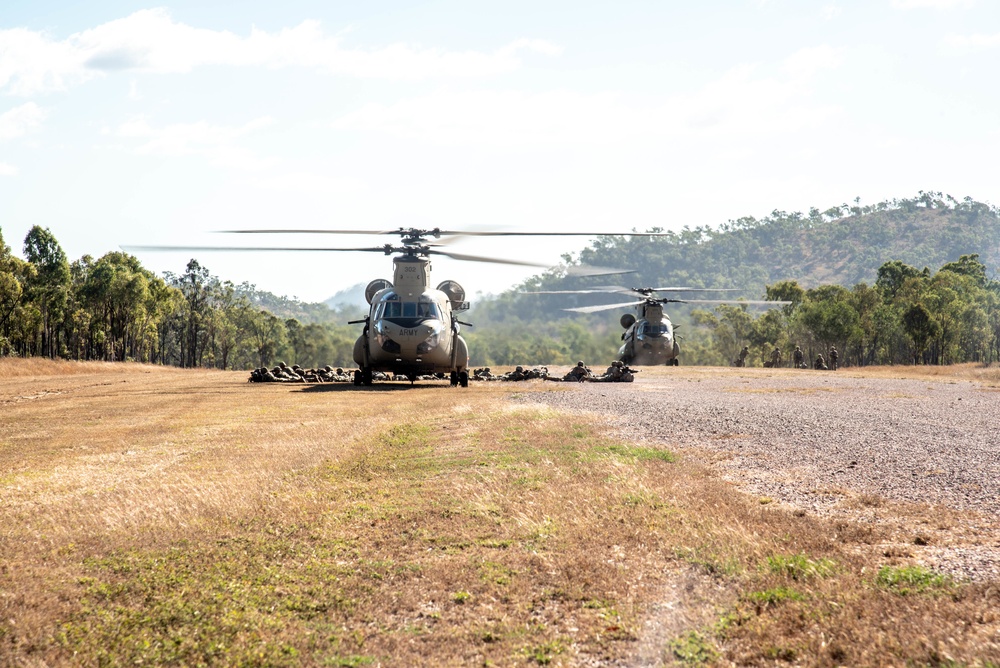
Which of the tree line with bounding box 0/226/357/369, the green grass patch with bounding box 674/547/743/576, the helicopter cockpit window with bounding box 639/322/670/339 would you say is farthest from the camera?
the tree line with bounding box 0/226/357/369

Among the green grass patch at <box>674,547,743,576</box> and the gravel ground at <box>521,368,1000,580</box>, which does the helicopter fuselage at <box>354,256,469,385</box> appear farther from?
the green grass patch at <box>674,547,743,576</box>

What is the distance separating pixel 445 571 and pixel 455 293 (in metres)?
30.9

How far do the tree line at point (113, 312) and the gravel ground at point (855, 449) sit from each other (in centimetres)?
5127

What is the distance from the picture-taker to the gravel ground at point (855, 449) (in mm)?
8137

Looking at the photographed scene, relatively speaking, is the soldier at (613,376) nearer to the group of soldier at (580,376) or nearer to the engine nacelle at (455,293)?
the group of soldier at (580,376)

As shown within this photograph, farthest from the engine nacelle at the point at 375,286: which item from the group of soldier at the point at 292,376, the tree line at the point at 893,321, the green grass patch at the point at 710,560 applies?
the tree line at the point at 893,321

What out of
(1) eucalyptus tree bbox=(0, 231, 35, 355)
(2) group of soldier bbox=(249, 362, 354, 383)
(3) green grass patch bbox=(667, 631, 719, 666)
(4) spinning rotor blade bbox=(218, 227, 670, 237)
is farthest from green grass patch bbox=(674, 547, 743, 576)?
(1) eucalyptus tree bbox=(0, 231, 35, 355)

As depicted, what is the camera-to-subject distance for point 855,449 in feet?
41.8

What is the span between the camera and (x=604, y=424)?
55.8 ft

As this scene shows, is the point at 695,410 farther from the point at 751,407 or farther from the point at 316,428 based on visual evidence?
the point at 316,428

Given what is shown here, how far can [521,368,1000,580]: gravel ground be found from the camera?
8.14m

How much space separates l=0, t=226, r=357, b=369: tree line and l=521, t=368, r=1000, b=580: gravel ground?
5127 centimetres

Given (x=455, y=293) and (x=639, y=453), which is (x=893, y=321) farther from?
(x=639, y=453)

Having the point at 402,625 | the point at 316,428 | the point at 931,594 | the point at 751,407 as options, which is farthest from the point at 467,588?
the point at 751,407
